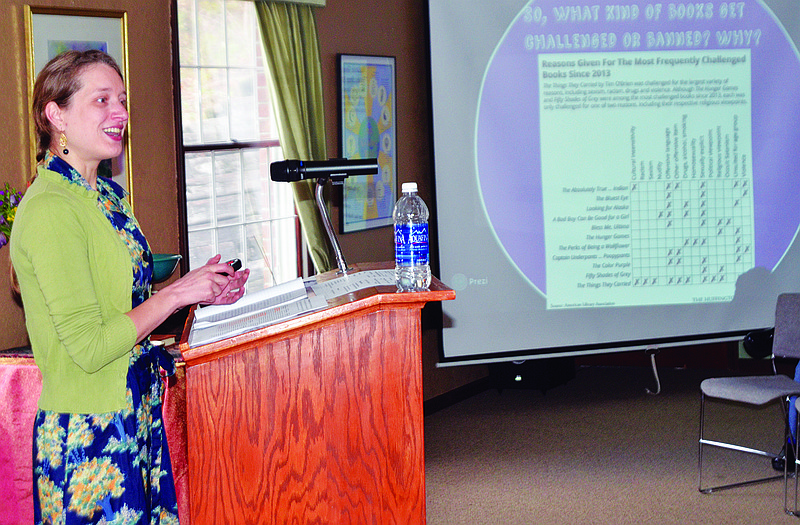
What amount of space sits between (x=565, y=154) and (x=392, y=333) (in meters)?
2.36

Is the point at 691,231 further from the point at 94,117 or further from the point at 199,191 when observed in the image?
the point at 94,117

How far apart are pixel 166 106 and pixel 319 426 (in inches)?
81.0

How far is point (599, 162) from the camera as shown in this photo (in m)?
3.94

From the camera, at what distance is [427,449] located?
167 inches

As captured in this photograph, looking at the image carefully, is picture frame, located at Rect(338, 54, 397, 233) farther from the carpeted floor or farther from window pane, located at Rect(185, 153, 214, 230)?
the carpeted floor

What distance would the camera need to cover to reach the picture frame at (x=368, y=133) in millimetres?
4312

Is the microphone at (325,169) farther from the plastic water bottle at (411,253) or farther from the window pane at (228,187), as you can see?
the window pane at (228,187)

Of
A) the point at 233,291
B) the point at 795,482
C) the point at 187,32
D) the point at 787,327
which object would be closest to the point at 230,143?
the point at 187,32

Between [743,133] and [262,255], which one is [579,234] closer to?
[743,133]

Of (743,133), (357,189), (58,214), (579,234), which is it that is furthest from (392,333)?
(743,133)

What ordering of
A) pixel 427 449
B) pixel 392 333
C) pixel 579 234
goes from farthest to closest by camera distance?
pixel 427 449 → pixel 579 234 → pixel 392 333

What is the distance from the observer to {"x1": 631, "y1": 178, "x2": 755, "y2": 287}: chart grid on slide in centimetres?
396

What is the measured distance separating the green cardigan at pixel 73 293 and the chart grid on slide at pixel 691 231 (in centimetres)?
287

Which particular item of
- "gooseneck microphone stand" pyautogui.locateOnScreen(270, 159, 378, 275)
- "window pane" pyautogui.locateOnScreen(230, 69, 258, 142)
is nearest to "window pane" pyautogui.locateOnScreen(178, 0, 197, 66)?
"window pane" pyautogui.locateOnScreen(230, 69, 258, 142)
